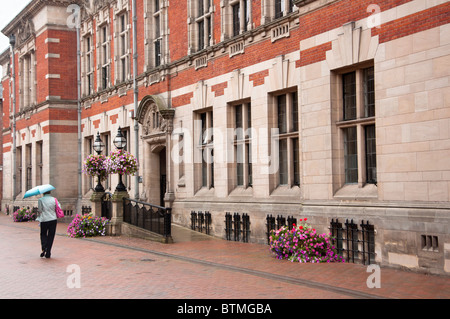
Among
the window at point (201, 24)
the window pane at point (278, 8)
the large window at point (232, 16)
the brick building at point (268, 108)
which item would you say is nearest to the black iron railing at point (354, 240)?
the brick building at point (268, 108)

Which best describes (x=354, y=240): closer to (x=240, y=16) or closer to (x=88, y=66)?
(x=240, y=16)

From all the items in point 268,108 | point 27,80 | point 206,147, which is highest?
point 27,80

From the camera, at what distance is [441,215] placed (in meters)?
10.4

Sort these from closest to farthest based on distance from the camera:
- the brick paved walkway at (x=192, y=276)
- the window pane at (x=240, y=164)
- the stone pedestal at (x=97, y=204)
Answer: the brick paved walkway at (x=192, y=276), the window pane at (x=240, y=164), the stone pedestal at (x=97, y=204)

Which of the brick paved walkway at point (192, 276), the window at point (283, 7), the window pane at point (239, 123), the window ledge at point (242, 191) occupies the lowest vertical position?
the brick paved walkway at point (192, 276)

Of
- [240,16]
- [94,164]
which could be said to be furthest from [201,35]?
[94,164]

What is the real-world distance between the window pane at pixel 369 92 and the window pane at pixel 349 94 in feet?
1.25

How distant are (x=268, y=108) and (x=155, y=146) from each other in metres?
7.72

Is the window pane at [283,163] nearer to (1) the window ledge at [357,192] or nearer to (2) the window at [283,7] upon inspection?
(1) the window ledge at [357,192]

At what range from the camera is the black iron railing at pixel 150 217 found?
56.1 feet

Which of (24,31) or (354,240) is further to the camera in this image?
(24,31)

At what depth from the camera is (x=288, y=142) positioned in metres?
16.2

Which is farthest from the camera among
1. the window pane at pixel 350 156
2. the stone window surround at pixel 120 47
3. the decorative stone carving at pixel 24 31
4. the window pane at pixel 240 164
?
the decorative stone carving at pixel 24 31
